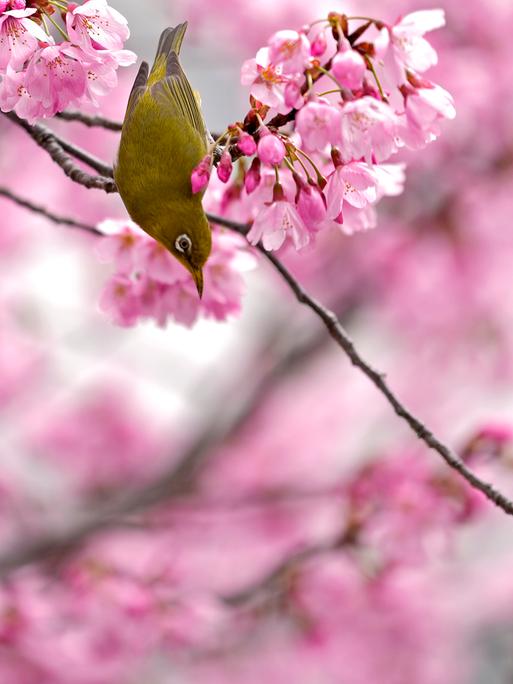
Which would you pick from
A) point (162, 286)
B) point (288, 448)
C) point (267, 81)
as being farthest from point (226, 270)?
point (288, 448)

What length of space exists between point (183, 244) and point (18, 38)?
13.2 inches

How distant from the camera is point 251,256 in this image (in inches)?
66.5

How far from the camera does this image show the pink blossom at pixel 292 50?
45.1 inches

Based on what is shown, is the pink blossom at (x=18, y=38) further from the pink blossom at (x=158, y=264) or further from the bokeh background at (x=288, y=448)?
the bokeh background at (x=288, y=448)

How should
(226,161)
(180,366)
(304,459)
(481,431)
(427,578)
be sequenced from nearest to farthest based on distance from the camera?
(226,161) → (481,431) → (427,578) → (304,459) → (180,366)

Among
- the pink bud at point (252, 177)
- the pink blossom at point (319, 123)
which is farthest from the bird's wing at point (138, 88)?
the pink blossom at point (319, 123)

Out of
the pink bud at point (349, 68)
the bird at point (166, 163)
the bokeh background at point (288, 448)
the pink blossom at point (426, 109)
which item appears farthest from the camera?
the bokeh background at point (288, 448)

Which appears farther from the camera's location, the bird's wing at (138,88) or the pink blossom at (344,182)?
the bird's wing at (138,88)

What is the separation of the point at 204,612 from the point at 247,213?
1697 millimetres

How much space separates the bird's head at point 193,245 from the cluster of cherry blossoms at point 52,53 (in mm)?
213

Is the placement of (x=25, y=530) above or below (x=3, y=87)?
above

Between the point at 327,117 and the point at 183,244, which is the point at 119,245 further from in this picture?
the point at 327,117

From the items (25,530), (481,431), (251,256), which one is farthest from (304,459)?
(251,256)

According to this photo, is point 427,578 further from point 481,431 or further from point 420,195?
point 481,431
